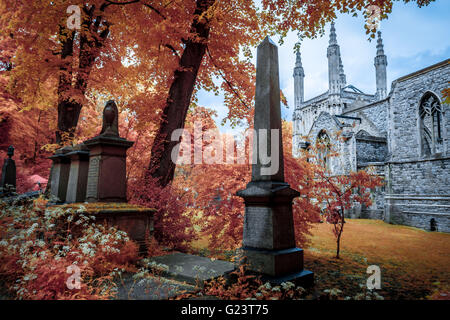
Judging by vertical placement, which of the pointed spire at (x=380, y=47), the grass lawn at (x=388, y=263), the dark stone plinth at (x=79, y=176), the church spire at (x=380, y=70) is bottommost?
the grass lawn at (x=388, y=263)

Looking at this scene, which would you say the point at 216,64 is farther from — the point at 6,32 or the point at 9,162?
the point at 9,162

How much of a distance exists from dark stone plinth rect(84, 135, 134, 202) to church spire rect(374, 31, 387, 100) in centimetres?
4750

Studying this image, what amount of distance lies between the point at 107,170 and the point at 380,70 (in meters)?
49.5

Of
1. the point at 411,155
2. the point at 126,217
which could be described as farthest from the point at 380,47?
the point at 126,217

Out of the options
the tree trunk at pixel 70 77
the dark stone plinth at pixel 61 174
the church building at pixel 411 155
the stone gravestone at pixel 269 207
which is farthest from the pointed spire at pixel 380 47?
the dark stone plinth at pixel 61 174

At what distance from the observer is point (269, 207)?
4270 millimetres

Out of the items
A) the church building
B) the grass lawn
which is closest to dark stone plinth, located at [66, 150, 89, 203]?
the grass lawn

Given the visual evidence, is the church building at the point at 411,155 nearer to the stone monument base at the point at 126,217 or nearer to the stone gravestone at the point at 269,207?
the stone gravestone at the point at 269,207

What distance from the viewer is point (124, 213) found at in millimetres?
5684

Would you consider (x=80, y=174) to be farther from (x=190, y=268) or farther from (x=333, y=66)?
(x=333, y=66)

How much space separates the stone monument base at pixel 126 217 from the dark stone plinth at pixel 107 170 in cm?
28

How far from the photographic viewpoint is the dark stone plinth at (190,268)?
163 inches

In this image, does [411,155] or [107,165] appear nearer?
[107,165]
